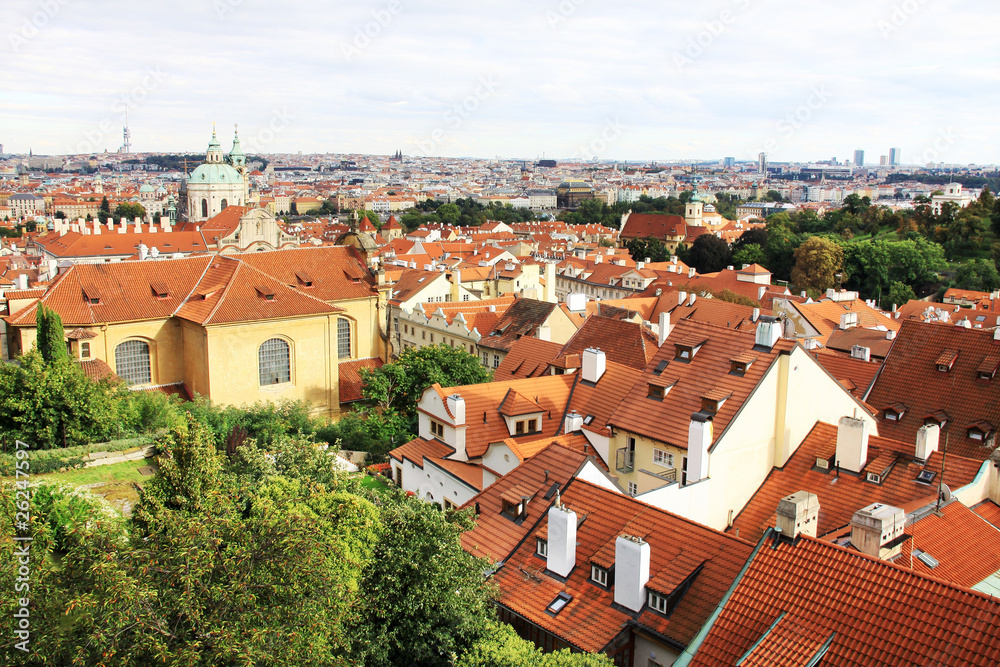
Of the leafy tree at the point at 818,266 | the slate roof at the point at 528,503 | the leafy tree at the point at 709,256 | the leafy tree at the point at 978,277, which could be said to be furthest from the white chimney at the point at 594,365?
the leafy tree at the point at 709,256

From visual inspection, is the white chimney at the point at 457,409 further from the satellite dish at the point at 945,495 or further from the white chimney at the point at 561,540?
the satellite dish at the point at 945,495

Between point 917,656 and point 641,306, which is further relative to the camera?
point 641,306

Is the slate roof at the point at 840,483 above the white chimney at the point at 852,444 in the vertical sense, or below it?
below

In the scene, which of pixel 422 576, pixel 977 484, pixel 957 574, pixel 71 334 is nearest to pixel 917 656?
pixel 957 574

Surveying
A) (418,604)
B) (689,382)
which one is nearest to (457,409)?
(689,382)

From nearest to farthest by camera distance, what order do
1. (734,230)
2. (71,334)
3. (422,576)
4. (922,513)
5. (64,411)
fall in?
1. (422,576)
2. (922,513)
3. (64,411)
4. (71,334)
5. (734,230)

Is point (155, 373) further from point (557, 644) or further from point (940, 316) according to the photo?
point (940, 316)

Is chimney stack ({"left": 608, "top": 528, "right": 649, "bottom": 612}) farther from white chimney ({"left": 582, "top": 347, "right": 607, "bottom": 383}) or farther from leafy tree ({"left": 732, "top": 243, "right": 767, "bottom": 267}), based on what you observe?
leafy tree ({"left": 732, "top": 243, "right": 767, "bottom": 267})

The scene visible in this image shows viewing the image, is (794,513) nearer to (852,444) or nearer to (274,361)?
(852,444)
